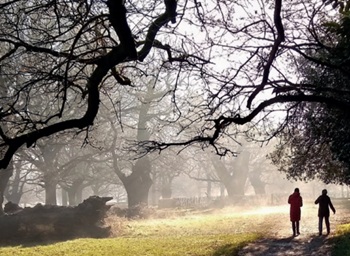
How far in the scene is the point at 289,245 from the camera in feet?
50.3

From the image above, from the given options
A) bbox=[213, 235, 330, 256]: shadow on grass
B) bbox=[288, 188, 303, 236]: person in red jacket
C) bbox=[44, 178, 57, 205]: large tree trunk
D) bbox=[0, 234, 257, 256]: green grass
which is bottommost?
bbox=[213, 235, 330, 256]: shadow on grass

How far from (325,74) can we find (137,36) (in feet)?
22.2

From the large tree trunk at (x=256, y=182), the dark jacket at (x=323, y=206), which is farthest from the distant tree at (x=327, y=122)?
the large tree trunk at (x=256, y=182)

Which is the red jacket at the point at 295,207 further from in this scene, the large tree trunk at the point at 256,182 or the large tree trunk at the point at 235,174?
the large tree trunk at the point at 256,182

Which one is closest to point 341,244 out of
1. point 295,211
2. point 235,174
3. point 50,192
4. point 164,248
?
point 295,211

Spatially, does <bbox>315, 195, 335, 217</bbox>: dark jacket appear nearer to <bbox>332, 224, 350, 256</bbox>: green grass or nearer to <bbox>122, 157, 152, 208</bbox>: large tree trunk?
<bbox>332, 224, 350, 256</bbox>: green grass

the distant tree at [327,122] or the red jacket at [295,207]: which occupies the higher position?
the distant tree at [327,122]

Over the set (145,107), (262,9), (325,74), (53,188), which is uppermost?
(145,107)

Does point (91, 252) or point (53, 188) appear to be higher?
point (53, 188)

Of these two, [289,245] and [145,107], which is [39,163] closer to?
[145,107]

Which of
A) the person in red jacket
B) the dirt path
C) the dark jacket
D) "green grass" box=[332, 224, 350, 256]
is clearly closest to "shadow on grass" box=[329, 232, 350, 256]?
"green grass" box=[332, 224, 350, 256]

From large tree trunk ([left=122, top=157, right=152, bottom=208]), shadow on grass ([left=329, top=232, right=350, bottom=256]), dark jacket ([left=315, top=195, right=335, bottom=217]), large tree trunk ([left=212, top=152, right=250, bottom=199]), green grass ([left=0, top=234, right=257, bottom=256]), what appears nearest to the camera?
shadow on grass ([left=329, top=232, right=350, bottom=256])

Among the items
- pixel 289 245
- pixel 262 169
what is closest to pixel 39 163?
pixel 289 245

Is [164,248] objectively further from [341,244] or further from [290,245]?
[341,244]
